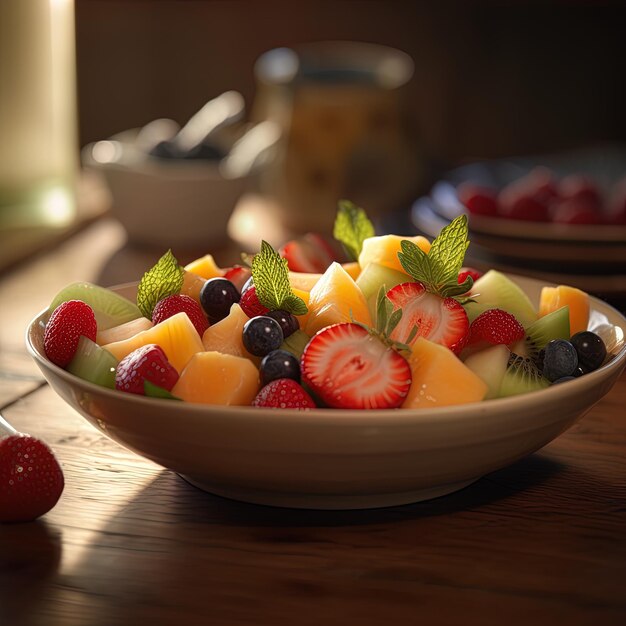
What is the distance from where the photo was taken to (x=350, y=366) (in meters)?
0.66

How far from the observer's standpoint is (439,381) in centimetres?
67

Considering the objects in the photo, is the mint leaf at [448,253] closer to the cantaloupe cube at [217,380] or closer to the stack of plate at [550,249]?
the cantaloupe cube at [217,380]

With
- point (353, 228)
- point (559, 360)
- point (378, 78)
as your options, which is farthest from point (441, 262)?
point (378, 78)

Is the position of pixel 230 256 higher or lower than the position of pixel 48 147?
lower

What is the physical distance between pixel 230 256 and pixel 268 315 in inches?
36.6

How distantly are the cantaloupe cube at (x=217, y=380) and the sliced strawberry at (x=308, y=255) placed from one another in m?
0.27

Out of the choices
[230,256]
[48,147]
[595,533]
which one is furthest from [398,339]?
[48,147]

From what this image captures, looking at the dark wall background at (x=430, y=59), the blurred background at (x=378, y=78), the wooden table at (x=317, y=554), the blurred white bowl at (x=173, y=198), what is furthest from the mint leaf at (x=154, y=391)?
the dark wall background at (x=430, y=59)

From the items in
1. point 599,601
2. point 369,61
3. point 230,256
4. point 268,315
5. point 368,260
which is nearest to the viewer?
point 599,601

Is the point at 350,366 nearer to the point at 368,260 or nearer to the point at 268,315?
the point at 268,315

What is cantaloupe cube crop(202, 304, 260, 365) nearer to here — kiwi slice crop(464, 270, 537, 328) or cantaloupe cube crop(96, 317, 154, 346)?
cantaloupe cube crop(96, 317, 154, 346)

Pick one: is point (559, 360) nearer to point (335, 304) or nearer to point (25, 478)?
point (335, 304)

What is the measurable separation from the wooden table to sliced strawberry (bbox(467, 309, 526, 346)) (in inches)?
4.4

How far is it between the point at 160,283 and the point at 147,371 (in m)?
0.16
